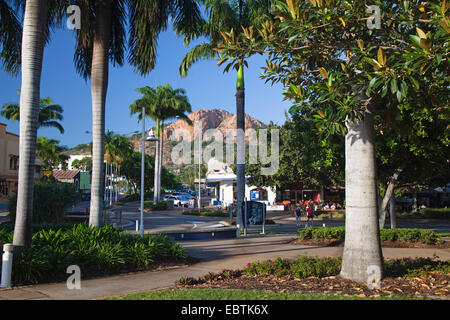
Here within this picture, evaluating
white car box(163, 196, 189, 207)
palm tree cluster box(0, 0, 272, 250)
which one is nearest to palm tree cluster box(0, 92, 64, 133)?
white car box(163, 196, 189, 207)

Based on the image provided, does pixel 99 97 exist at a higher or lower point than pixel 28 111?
higher

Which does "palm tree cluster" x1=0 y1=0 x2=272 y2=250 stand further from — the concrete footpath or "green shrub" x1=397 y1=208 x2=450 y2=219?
"green shrub" x1=397 y1=208 x2=450 y2=219

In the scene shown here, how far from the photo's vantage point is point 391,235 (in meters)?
15.8

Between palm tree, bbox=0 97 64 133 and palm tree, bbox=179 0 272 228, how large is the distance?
92.1ft

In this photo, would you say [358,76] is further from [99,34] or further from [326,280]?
[99,34]

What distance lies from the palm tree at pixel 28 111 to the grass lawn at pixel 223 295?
11.8 ft

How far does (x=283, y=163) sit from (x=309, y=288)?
3183cm

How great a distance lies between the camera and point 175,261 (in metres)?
10.9

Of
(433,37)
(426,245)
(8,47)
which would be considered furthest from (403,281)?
(8,47)

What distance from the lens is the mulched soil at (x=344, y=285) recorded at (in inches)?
267

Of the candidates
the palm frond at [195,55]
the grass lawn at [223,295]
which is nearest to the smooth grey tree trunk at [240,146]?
the palm frond at [195,55]

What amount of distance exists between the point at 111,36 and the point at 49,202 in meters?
9.94

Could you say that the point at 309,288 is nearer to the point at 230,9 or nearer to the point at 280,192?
Answer: the point at 230,9

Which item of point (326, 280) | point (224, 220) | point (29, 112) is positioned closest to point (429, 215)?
point (224, 220)
